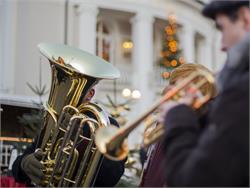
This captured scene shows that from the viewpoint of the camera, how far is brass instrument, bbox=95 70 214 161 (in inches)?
62.6

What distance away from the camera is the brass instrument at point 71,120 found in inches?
99.7

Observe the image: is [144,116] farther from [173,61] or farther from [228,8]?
[173,61]

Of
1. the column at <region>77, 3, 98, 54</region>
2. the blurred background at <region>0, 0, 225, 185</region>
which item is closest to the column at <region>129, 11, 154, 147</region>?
the blurred background at <region>0, 0, 225, 185</region>

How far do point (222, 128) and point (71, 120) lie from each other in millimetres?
1195

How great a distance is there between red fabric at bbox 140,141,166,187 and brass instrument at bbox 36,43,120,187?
296 millimetres

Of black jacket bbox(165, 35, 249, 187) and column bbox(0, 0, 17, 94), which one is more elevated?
black jacket bbox(165, 35, 249, 187)

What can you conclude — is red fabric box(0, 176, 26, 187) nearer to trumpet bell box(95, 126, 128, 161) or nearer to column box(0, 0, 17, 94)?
trumpet bell box(95, 126, 128, 161)

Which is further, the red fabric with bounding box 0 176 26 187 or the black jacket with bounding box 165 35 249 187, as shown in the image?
the red fabric with bounding box 0 176 26 187

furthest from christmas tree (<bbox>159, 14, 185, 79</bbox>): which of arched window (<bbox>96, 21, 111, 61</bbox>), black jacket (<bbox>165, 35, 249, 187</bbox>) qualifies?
black jacket (<bbox>165, 35, 249, 187</bbox>)

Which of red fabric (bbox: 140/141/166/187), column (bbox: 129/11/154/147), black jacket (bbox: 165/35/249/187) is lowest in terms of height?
column (bbox: 129/11/154/147)

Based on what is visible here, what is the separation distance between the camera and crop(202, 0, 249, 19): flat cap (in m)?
1.54

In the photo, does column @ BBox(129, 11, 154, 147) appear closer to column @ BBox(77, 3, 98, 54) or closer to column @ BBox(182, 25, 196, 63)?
column @ BBox(182, 25, 196, 63)

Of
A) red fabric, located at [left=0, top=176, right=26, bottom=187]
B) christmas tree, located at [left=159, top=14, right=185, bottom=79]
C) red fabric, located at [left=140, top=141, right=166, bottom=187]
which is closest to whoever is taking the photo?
red fabric, located at [left=140, top=141, right=166, bottom=187]

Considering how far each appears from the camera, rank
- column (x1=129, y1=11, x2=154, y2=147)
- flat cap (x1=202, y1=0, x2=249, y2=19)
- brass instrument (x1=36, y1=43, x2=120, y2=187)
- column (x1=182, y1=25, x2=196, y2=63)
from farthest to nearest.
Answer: column (x1=182, y1=25, x2=196, y2=63), column (x1=129, y1=11, x2=154, y2=147), brass instrument (x1=36, y1=43, x2=120, y2=187), flat cap (x1=202, y1=0, x2=249, y2=19)
